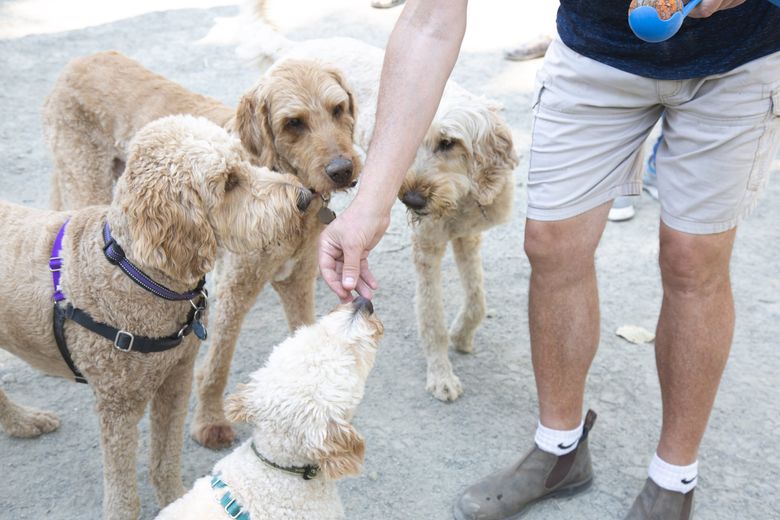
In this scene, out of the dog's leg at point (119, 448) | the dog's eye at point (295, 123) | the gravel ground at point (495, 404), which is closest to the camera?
the dog's leg at point (119, 448)

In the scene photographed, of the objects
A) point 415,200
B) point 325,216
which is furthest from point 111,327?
point 415,200

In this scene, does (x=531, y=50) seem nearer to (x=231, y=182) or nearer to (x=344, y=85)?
(x=344, y=85)

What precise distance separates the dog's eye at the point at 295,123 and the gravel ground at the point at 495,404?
1.13 m

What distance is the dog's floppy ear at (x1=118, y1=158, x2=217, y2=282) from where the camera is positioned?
7.22ft

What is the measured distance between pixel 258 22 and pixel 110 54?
0.88 m

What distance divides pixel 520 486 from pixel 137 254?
61.8 inches

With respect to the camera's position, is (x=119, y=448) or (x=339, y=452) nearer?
(x=339, y=452)

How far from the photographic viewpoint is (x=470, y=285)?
11.8 ft

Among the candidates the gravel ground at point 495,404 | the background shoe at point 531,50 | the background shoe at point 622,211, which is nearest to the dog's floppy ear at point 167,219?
the gravel ground at point 495,404

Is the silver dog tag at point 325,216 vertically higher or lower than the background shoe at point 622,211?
higher

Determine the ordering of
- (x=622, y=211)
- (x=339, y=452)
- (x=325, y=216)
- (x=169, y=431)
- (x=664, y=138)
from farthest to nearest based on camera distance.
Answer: (x=622, y=211) < (x=325, y=216) < (x=169, y=431) < (x=664, y=138) < (x=339, y=452)

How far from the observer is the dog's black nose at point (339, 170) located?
9.88 ft

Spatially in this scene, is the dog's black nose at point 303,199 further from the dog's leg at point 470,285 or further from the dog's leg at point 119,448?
the dog's leg at point 470,285

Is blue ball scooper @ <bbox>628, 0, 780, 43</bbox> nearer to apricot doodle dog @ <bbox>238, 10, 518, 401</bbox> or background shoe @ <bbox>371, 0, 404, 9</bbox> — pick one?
apricot doodle dog @ <bbox>238, 10, 518, 401</bbox>
